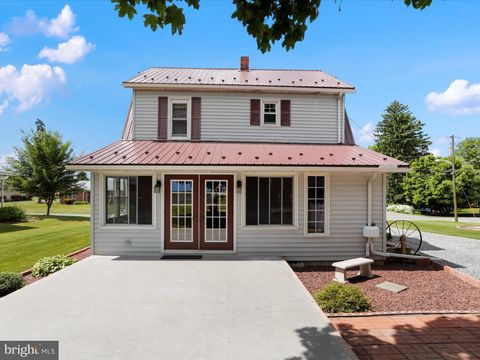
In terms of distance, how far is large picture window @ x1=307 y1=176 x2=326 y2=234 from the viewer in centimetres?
837

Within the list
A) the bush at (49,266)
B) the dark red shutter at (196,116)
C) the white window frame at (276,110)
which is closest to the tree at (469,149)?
the white window frame at (276,110)

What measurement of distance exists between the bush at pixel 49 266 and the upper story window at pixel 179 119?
523cm

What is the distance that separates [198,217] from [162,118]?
420 centimetres

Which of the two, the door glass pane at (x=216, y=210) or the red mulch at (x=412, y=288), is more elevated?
the door glass pane at (x=216, y=210)

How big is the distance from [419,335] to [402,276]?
356cm

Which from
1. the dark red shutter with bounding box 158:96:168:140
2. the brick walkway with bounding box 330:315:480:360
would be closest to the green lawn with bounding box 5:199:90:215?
the dark red shutter with bounding box 158:96:168:140

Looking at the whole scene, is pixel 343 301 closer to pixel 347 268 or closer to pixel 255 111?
pixel 347 268

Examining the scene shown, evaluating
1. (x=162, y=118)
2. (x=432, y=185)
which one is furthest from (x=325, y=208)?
(x=432, y=185)

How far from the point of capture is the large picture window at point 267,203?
837 centimetres

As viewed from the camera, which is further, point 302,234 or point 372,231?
point 302,234

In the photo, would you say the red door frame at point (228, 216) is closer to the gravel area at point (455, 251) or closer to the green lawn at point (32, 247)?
the green lawn at point (32, 247)

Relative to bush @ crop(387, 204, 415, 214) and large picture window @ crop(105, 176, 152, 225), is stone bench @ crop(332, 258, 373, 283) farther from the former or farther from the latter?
bush @ crop(387, 204, 415, 214)

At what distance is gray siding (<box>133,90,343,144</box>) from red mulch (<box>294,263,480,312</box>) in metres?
4.94

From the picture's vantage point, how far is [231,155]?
27.5 ft
